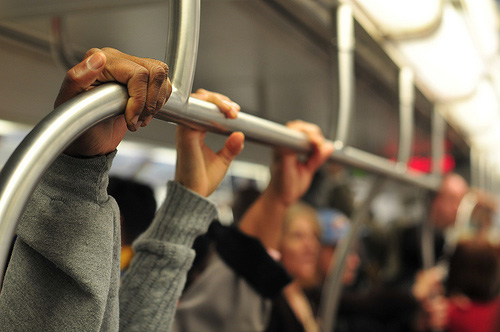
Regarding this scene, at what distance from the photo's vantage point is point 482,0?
Result: 155 cm

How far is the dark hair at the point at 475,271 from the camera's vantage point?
3135mm

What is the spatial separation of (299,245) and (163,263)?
5.10 feet

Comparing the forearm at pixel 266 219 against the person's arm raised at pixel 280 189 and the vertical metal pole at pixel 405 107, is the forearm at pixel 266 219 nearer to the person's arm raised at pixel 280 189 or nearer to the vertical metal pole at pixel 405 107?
the person's arm raised at pixel 280 189

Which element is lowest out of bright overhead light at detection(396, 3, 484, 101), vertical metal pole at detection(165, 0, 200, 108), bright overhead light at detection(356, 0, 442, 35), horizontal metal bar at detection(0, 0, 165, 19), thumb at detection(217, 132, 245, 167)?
thumb at detection(217, 132, 245, 167)

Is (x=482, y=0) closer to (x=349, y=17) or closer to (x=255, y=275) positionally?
(x=349, y=17)

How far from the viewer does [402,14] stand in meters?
1.33

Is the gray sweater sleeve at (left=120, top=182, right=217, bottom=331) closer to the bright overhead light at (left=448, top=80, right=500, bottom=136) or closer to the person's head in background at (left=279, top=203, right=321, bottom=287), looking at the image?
the person's head in background at (left=279, top=203, right=321, bottom=287)

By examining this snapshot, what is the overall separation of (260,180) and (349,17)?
1.24 metres

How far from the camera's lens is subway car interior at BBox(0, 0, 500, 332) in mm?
517

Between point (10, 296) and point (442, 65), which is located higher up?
point (442, 65)

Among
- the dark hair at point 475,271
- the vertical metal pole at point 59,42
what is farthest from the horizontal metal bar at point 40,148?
the dark hair at point 475,271

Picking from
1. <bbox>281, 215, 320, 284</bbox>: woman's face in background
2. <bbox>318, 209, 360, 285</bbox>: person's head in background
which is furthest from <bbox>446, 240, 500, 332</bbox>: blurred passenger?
<bbox>281, 215, 320, 284</bbox>: woman's face in background

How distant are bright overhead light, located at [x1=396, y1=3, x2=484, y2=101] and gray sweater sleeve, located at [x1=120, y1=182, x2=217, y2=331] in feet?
3.19

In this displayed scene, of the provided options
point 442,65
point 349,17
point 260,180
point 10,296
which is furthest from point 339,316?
point 10,296
